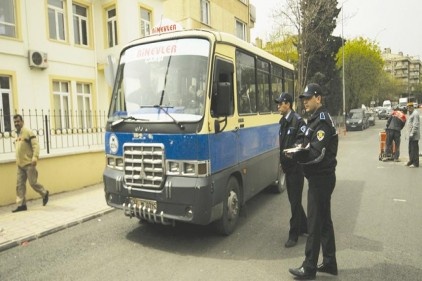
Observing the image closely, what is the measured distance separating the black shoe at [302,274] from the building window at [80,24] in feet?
51.2

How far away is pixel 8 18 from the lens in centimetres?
1347

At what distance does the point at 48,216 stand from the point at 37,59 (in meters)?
9.05

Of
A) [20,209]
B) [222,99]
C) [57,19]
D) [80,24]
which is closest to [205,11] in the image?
[80,24]

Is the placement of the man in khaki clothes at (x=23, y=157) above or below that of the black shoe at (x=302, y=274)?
above

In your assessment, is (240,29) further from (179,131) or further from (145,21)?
(179,131)

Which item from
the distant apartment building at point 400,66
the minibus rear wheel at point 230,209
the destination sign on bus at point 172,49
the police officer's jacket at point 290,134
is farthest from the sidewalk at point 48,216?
the distant apartment building at point 400,66

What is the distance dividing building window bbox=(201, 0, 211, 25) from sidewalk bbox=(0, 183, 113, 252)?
15.2 m

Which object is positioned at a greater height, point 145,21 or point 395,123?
point 145,21

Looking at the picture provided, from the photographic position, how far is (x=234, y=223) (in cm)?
579

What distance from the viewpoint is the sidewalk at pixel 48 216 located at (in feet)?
19.7

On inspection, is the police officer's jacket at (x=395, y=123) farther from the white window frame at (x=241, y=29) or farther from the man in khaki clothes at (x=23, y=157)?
the white window frame at (x=241, y=29)

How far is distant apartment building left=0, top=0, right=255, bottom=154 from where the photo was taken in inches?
526

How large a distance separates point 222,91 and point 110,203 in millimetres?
2524

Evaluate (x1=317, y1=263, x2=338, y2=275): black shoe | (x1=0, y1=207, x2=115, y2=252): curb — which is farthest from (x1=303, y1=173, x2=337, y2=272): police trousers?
(x1=0, y1=207, x2=115, y2=252): curb
